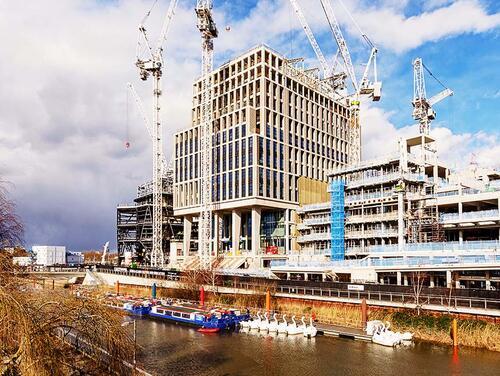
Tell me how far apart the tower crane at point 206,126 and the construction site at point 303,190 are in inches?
12.4

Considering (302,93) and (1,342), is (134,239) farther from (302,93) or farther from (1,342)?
(1,342)

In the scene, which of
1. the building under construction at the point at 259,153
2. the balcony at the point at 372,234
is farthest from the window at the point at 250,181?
the balcony at the point at 372,234

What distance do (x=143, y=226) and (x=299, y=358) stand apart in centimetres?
13088

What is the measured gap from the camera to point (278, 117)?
122 m

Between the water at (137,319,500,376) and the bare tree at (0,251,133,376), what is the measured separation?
67.0ft

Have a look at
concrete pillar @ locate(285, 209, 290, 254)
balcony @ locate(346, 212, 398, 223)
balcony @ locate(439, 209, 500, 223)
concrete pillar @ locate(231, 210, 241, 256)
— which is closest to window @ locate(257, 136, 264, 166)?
concrete pillar @ locate(285, 209, 290, 254)

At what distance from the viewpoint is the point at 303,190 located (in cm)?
12544

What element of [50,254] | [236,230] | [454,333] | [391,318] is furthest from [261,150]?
[50,254]

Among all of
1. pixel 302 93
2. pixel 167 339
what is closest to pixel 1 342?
pixel 167 339

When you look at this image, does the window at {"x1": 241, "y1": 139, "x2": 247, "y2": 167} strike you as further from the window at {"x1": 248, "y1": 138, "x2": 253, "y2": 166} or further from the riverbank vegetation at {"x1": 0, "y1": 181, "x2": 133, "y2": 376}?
the riverbank vegetation at {"x1": 0, "y1": 181, "x2": 133, "y2": 376}

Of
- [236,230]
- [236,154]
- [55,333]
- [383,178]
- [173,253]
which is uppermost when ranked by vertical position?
[236,154]

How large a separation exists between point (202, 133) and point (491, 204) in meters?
71.7

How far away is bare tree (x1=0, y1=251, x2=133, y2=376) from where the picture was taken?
52.5ft

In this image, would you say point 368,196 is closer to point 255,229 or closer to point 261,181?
point 261,181
